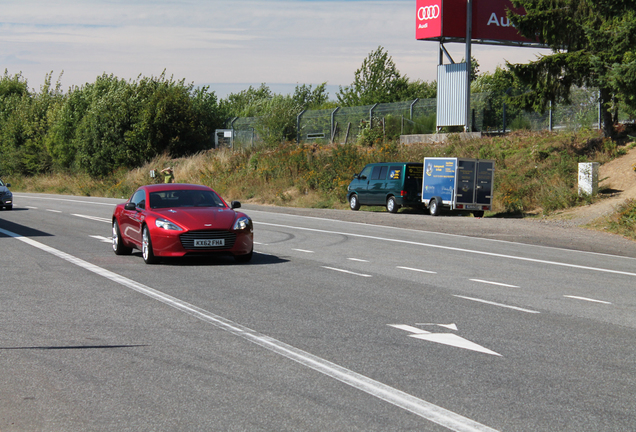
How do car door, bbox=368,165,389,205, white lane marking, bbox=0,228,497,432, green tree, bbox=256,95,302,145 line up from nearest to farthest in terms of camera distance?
white lane marking, bbox=0,228,497,432, car door, bbox=368,165,389,205, green tree, bbox=256,95,302,145

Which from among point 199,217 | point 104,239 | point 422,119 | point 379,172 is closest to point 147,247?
point 199,217

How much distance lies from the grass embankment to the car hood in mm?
11251

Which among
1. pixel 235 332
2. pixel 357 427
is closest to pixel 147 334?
pixel 235 332

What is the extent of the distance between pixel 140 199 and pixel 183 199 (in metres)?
0.94

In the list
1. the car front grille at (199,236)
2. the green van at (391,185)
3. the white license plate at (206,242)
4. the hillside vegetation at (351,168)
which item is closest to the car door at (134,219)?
the car front grille at (199,236)

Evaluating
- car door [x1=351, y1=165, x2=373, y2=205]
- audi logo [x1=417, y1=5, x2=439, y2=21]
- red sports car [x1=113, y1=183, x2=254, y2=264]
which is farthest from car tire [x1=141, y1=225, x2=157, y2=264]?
audi logo [x1=417, y1=5, x2=439, y2=21]

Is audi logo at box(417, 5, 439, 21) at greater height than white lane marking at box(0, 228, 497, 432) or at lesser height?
greater

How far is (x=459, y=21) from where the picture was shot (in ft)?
121

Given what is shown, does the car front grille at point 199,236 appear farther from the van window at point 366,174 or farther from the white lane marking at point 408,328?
the van window at point 366,174

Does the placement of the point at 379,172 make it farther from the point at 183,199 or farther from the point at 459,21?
the point at 183,199

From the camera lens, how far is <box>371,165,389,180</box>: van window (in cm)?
2836

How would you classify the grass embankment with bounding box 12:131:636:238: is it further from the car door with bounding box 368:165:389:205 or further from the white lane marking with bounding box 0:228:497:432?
the white lane marking with bounding box 0:228:497:432

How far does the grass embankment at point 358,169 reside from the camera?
2675 centimetres

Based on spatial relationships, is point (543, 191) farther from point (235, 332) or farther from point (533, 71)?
point (235, 332)
